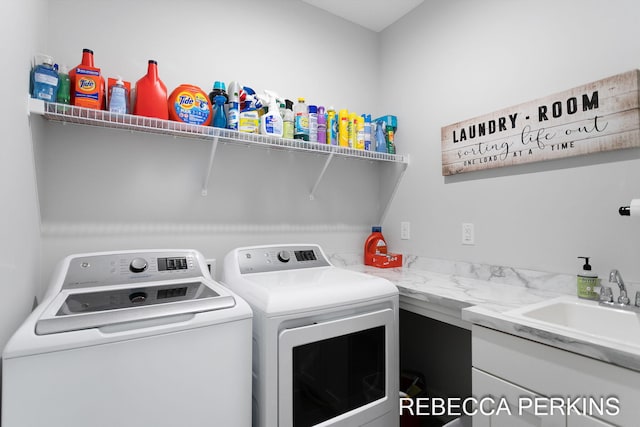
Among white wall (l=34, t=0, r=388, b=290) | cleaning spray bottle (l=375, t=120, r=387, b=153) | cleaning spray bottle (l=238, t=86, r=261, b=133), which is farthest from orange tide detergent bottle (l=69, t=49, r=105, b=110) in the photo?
cleaning spray bottle (l=375, t=120, r=387, b=153)

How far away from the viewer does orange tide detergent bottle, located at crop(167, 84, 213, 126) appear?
1601 millimetres

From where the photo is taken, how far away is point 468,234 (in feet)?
6.46

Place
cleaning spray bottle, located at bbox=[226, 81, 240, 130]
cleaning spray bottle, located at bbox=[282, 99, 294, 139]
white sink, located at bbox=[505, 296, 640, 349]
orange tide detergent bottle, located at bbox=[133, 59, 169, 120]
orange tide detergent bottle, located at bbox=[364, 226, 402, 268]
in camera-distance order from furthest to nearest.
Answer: orange tide detergent bottle, located at bbox=[364, 226, 402, 268]
cleaning spray bottle, located at bbox=[282, 99, 294, 139]
cleaning spray bottle, located at bbox=[226, 81, 240, 130]
orange tide detergent bottle, located at bbox=[133, 59, 169, 120]
white sink, located at bbox=[505, 296, 640, 349]

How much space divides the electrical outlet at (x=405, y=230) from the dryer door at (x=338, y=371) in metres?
0.89

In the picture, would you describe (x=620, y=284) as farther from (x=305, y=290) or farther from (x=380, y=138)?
(x=380, y=138)

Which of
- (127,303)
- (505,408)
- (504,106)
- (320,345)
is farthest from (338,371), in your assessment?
(504,106)

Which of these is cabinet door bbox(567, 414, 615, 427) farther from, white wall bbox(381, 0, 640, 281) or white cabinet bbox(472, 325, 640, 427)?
white wall bbox(381, 0, 640, 281)

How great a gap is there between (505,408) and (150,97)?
1907 millimetres

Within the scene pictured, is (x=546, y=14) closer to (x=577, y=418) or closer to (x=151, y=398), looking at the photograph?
(x=577, y=418)

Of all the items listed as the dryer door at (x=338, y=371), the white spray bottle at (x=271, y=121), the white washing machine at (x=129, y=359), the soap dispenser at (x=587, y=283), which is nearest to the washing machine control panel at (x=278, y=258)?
the white washing machine at (x=129, y=359)

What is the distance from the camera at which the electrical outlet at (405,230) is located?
2.35 m

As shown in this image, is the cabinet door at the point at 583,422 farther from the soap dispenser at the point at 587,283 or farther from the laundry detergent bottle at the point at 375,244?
the laundry detergent bottle at the point at 375,244

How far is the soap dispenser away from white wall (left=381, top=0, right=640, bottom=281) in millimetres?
65

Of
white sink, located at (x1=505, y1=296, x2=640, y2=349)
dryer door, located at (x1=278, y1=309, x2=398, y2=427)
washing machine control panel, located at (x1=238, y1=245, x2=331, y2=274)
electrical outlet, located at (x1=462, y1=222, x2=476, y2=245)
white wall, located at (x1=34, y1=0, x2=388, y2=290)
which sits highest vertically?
white wall, located at (x1=34, y1=0, x2=388, y2=290)
